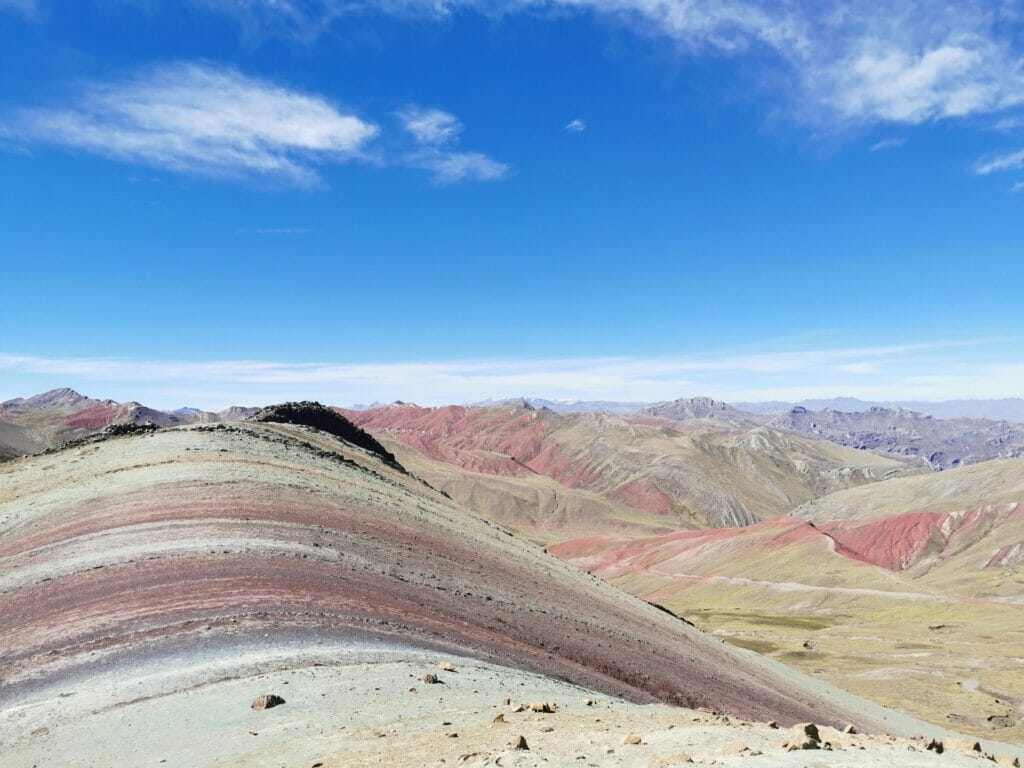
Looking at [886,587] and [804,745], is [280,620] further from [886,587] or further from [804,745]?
[886,587]

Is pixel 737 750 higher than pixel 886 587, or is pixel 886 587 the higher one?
pixel 737 750

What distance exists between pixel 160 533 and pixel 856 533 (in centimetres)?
17669

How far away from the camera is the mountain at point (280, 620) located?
15.2 m

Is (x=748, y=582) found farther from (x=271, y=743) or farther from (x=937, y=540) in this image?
(x=271, y=743)

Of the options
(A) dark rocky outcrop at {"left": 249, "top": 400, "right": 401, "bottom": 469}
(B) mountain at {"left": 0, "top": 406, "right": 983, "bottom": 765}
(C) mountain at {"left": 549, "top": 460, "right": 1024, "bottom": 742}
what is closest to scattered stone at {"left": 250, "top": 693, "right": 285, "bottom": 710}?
(B) mountain at {"left": 0, "top": 406, "right": 983, "bottom": 765}

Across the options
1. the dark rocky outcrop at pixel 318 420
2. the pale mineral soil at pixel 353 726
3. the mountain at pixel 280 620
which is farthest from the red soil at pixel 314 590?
the dark rocky outcrop at pixel 318 420

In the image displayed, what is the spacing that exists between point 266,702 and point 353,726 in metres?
2.33

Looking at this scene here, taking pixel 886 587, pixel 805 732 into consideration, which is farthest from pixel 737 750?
pixel 886 587

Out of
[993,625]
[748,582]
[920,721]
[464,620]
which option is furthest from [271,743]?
[748,582]

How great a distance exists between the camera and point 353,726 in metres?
14.1

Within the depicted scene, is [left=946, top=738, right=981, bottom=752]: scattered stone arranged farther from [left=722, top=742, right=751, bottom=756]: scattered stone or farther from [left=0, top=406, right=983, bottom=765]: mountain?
[left=0, top=406, right=983, bottom=765]: mountain

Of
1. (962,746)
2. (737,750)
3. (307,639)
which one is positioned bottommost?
(307,639)

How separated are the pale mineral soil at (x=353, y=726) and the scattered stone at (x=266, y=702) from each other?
0.13m

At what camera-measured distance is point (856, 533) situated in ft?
553
